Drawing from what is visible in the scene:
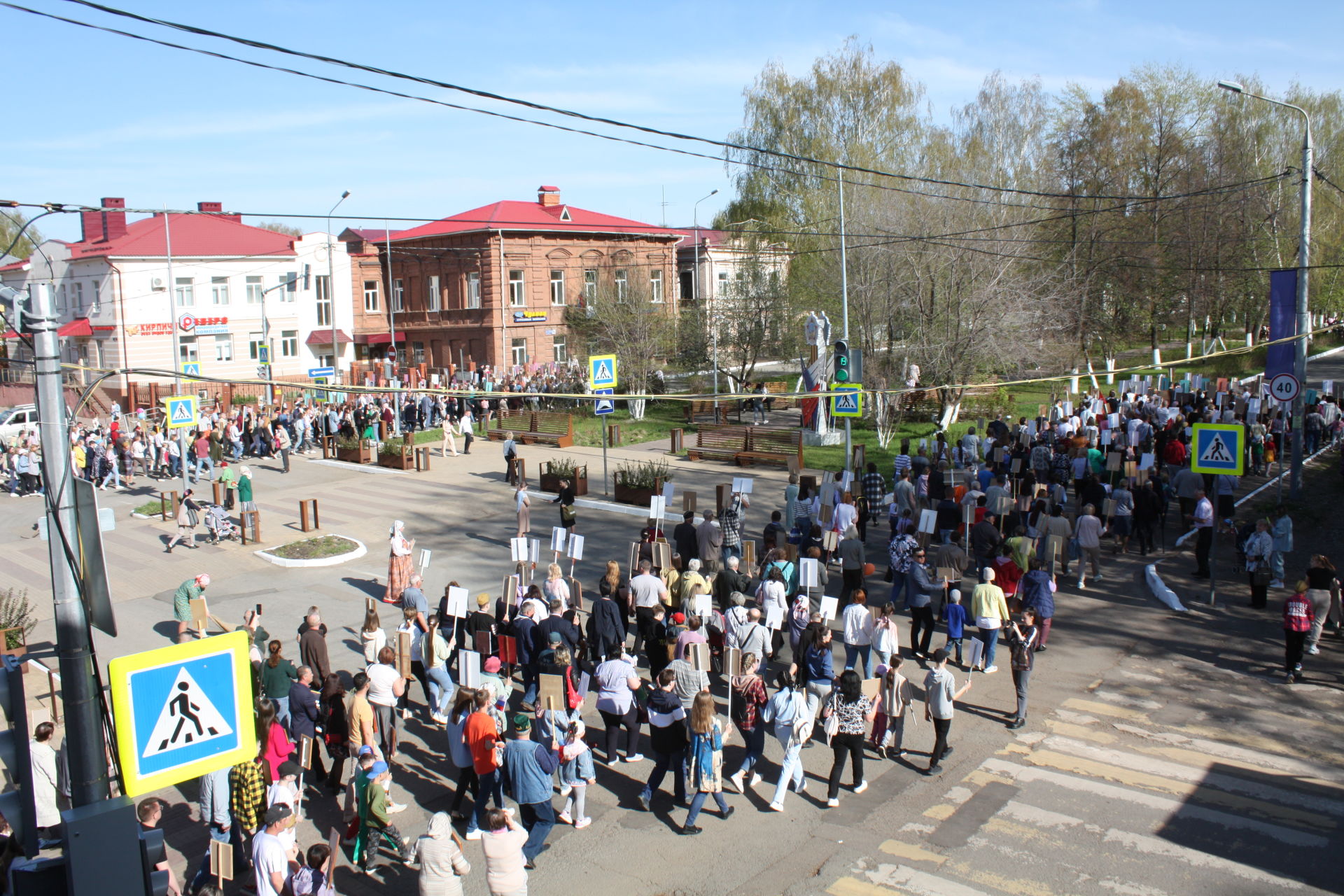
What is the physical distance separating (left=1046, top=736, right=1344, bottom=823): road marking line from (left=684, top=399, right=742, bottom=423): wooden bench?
82.6ft

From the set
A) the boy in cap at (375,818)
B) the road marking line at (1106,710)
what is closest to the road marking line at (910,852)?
the road marking line at (1106,710)

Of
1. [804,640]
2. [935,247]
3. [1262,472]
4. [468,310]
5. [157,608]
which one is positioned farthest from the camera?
[468,310]

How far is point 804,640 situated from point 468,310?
135ft

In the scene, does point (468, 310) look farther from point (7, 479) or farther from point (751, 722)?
point (751, 722)

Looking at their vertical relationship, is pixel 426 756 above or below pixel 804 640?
below

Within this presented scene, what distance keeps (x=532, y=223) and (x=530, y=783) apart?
142ft

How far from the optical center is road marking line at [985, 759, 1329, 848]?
8359 mm

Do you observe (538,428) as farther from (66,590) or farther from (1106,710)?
(66,590)

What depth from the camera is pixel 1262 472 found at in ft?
80.4

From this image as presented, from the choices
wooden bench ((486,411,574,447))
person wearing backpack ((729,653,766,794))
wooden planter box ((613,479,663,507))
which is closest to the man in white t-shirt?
person wearing backpack ((729,653,766,794))

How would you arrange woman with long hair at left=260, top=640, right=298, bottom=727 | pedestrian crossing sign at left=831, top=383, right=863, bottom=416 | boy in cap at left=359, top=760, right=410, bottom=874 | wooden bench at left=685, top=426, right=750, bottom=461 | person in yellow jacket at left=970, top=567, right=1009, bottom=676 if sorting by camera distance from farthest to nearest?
wooden bench at left=685, top=426, right=750, bottom=461
pedestrian crossing sign at left=831, top=383, right=863, bottom=416
person in yellow jacket at left=970, top=567, right=1009, bottom=676
woman with long hair at left=260, top=640, right=298, bottom=727
boy in cap at left=359, top=760, right=410, bottom=874

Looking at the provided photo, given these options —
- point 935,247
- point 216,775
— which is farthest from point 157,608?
point 935,247

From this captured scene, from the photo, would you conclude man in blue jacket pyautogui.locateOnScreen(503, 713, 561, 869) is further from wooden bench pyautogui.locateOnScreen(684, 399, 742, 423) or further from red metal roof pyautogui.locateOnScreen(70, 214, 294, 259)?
red metal roof pyautogui.locateOnScreen(70, 214, 294, 259)

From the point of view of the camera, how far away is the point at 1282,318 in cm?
1964
